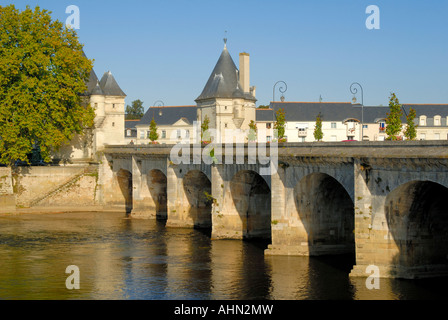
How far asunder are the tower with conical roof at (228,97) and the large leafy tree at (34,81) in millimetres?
15873

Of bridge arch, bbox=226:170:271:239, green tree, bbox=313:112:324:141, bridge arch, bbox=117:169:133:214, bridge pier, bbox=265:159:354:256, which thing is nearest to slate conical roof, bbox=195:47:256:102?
green tree, bbox=313:112:324:141

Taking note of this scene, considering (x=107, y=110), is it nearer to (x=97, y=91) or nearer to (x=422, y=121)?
(x=97, y=91)

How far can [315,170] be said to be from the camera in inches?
1478

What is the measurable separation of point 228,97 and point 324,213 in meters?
36.5

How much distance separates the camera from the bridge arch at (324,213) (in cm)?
3955

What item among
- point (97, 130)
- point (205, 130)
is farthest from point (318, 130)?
point (97, 130)

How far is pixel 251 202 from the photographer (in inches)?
1879

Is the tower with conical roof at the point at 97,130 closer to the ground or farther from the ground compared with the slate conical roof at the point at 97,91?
closer to the ground

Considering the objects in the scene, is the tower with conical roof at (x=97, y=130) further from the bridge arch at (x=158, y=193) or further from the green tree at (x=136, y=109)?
the green tree at (x=136, y=109)

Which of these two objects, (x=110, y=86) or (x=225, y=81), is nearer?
(x=110, y=86)

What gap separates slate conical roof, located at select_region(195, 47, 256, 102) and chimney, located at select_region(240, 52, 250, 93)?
579 millimetres

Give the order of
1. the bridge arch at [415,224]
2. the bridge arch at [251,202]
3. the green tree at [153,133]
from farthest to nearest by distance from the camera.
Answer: the green tree at [153,133]
the bridge arch at [251,202]
the bridge arch at [415,224]

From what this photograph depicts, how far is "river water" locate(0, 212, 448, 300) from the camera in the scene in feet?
103

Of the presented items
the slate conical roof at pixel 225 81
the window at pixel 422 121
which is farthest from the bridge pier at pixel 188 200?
the window at pixel 422 121
